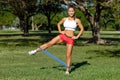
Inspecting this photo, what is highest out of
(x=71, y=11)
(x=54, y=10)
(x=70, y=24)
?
(x=71, y=11)

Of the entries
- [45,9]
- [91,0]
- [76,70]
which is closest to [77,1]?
[91,0]

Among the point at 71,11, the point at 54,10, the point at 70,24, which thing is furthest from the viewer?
the point at 54,10

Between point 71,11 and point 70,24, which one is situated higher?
point 71,11

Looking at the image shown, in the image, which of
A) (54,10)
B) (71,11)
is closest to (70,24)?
(71,11)

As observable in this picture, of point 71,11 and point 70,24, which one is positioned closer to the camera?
point 71,11

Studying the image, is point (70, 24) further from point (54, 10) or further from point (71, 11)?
point (54, 10)

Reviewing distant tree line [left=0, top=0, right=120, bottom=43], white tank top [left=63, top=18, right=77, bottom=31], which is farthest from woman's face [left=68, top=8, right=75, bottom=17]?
distant tree line [left=0, top=0, right=120, bottom=43]

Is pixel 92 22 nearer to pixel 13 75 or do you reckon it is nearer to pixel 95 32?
pixel 95 32

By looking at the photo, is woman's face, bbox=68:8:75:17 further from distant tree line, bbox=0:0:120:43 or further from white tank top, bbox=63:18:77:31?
distant tree line, bbox=0:0:120:43

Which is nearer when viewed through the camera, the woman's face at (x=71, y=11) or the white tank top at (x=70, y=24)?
the woman's face at (x=71, y=11)

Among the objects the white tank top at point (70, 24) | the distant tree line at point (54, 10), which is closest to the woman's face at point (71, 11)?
the white tank top at point (70, 24)

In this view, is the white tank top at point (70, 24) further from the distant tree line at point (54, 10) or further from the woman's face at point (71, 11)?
the distant tree line at point (54, 10)

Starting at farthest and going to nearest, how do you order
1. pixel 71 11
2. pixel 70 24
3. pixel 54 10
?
pixel 54 10 < pixel 70 24 < pixel 71 11

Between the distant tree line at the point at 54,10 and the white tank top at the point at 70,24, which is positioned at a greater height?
the white tank top at the point at 70,24
